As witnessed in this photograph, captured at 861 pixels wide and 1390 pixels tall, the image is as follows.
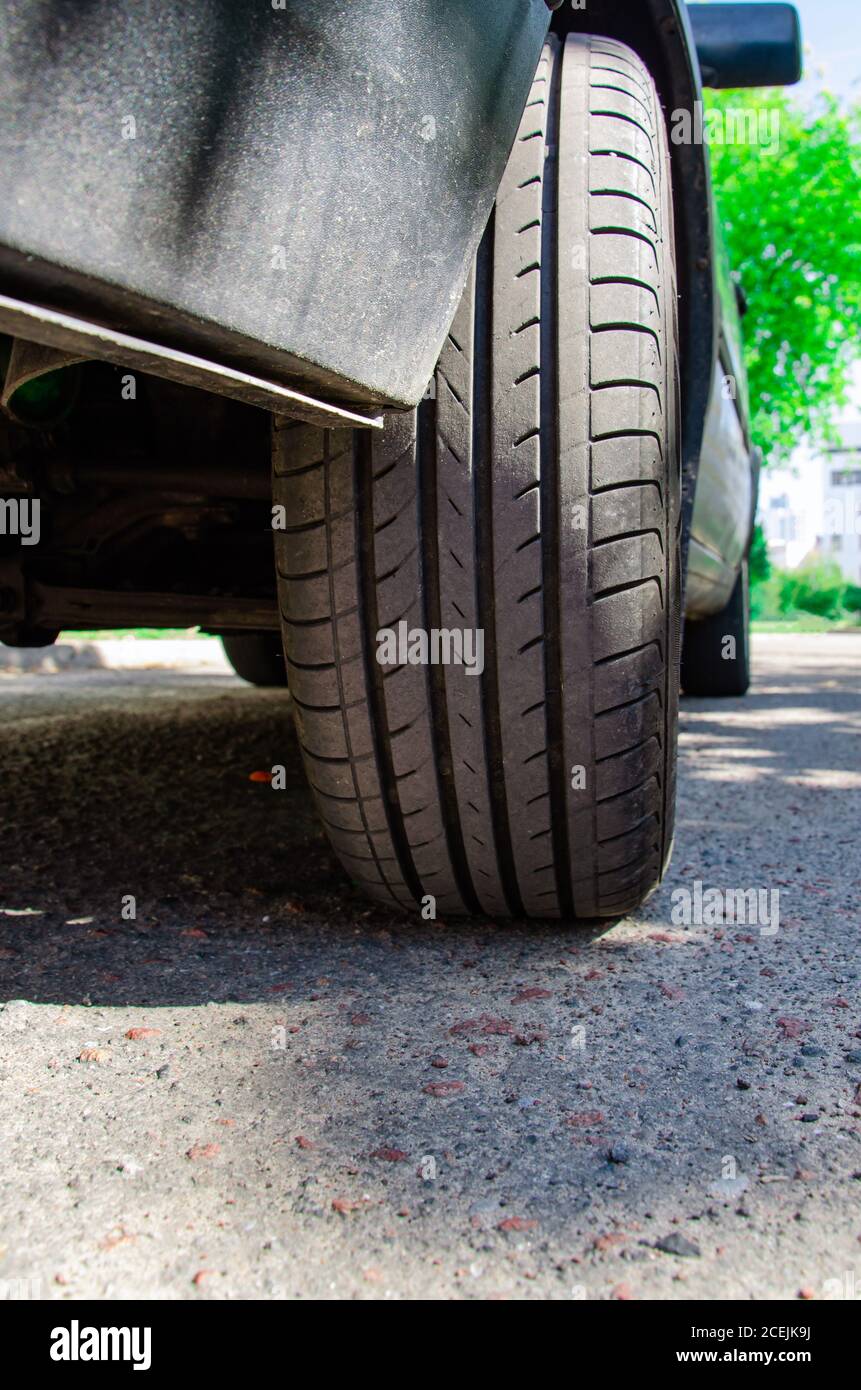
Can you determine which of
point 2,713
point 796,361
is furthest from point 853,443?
point 2,713

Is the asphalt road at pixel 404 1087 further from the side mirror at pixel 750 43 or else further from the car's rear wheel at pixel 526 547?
the side mirror at pixel 750 43

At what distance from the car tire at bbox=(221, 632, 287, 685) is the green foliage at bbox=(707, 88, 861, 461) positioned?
12.2 meters

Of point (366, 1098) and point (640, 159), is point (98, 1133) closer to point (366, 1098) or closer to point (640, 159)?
point (366, 1098)

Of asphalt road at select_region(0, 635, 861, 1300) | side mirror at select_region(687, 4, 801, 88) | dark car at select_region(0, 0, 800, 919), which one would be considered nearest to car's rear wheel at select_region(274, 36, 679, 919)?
dark car at select_region(0, 0, 800, 919)

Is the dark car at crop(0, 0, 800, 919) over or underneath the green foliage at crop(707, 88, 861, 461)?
underneath

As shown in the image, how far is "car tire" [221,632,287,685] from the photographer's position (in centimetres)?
481

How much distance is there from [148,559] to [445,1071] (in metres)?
1.54

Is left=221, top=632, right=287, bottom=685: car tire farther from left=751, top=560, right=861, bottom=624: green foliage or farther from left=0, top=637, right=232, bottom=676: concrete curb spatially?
left=751, top=560, right=861, bottom=624: green foliage

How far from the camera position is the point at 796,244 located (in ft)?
49.6

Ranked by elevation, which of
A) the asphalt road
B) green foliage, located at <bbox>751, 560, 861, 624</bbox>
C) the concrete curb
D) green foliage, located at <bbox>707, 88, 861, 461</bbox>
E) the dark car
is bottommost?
the asphalt road

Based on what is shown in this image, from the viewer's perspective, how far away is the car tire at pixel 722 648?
4.84 meters

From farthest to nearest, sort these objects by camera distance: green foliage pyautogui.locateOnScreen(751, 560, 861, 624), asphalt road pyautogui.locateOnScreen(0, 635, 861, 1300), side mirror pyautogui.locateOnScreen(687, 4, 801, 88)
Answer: green foliage pyautogui.locateOnScreen(751, 560, 861, 624)
side mirror pyautogui.locateOnScreen(687, 4, 801, 88)
asphalt road pyautogui.locateOnScreen(0, 635, 861, 1300)

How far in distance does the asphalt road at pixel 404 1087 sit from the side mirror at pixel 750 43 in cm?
158

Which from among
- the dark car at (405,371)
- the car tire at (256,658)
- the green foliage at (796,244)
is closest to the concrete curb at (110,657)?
Answer: the car tire at (256,658)
